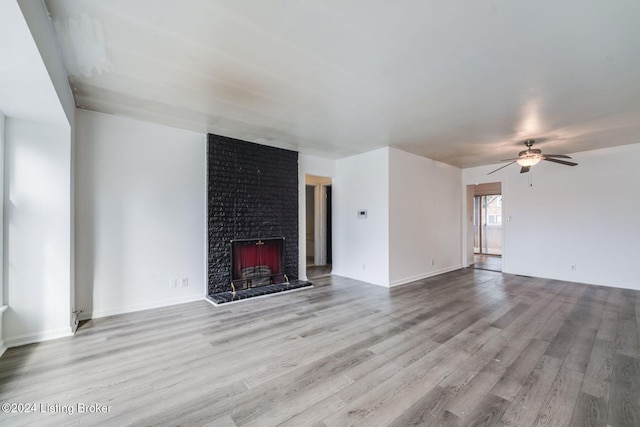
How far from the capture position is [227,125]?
12.4ft

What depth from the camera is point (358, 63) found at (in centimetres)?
225

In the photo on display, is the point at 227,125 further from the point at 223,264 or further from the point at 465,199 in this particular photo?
the point at 465,199

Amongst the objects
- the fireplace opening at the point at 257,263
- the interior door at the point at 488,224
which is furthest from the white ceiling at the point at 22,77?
the interior door at the point at 488,224

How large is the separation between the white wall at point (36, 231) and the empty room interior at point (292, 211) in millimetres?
19

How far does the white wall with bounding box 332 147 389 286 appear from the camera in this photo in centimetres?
498

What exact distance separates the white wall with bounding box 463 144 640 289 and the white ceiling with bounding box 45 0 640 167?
139 centimetres

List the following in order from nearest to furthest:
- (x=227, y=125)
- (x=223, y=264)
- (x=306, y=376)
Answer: (x=306, y=376)
(x=227, y=125)
(x=223, y=264)

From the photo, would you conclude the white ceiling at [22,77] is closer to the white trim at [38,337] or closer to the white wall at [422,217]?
the white trim at [38,337]

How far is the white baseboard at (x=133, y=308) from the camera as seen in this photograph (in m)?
3.31

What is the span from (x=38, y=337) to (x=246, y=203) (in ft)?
9.35

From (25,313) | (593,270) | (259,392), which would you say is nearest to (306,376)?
(259,392)

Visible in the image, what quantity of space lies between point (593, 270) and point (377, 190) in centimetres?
448

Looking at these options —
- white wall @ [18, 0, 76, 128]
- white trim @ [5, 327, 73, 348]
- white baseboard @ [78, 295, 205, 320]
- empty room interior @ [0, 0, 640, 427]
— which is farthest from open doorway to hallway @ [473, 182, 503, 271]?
white trim @ [5, 327, 73, 348]

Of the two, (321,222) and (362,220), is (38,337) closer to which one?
(362,220)
